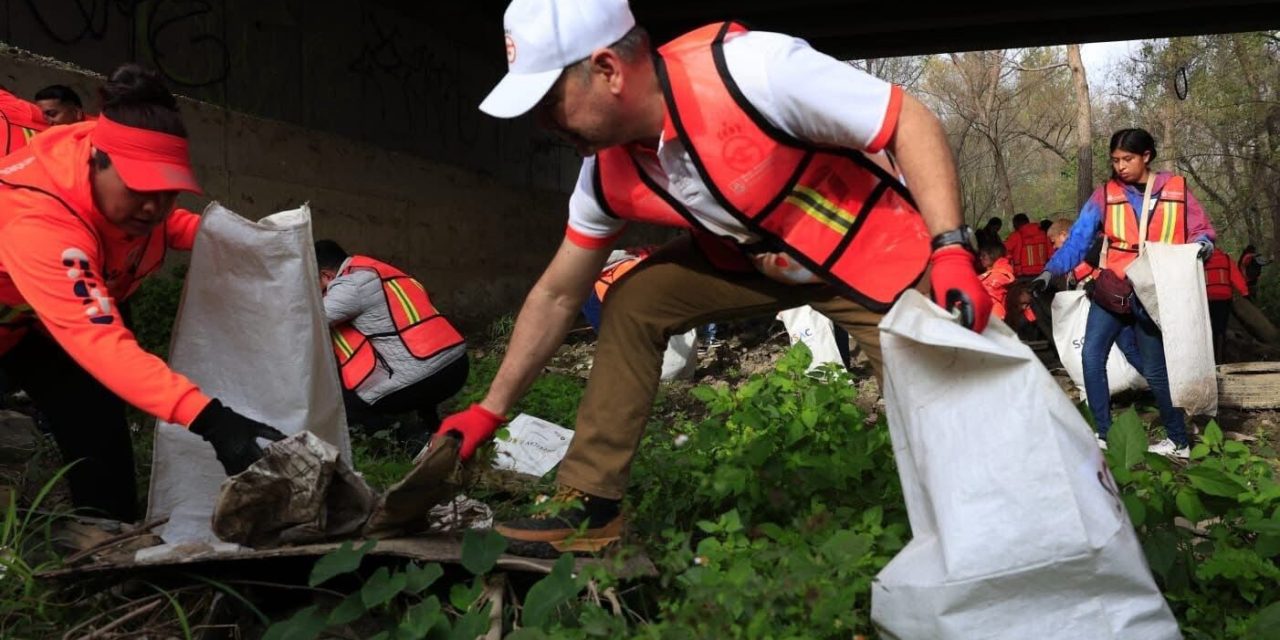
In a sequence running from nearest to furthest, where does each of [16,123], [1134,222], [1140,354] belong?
[16,123] < [1134,222] < [1140,354]

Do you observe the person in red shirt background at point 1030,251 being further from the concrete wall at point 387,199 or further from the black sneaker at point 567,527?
the black sneaker at point 567,527

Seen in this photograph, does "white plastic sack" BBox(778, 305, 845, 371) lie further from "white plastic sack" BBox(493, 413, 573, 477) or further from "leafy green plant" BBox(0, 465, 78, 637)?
"leafy green plant" BBox(0, 465, 78, 637)

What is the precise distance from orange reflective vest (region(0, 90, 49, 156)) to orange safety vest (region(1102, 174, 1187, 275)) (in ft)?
15.4

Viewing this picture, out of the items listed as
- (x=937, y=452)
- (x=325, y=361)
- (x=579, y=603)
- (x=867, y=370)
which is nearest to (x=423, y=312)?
(x=325, y=361)

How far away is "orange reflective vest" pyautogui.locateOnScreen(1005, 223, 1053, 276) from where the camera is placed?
11.1 m

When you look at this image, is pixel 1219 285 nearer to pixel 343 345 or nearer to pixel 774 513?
pixel 774 513

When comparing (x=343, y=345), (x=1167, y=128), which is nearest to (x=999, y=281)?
(x=343, y=345)

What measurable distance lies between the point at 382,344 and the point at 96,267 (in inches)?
89.2

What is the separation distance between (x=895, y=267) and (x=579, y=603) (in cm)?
99

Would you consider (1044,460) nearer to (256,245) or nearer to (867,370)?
(256,245)

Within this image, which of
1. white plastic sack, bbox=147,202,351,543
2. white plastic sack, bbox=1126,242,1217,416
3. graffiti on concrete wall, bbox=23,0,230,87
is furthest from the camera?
graffiti on concrete wall, bbox=23,0,230,87

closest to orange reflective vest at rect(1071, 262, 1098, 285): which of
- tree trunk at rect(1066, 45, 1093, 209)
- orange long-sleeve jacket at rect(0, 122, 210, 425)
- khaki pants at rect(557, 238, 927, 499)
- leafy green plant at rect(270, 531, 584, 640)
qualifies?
khaki pants at rect(557, 238, 927, 499)

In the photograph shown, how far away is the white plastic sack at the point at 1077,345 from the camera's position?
6.12 metres

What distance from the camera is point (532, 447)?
13.0 ft
